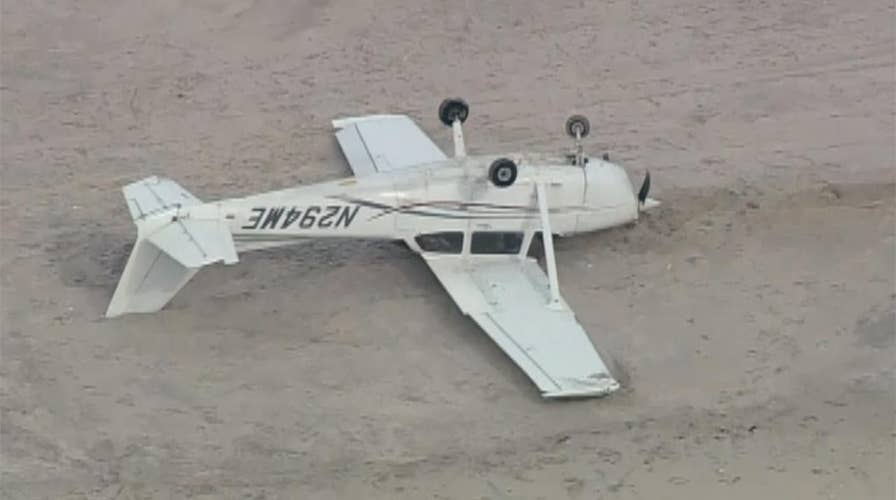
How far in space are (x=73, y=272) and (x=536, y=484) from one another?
523 centimetres

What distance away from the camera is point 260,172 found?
1638 cm

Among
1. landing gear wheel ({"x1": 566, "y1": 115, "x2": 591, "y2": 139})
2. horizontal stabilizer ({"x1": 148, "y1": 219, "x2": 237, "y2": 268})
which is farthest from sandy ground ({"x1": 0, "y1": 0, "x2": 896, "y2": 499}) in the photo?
landing gear wheel ({"x1": 566, "y1": 115, "x2": 591, "y2": 139})

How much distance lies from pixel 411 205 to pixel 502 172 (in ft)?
2.91

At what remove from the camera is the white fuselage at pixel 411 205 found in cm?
1400

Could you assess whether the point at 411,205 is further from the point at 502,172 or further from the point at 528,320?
the point at 528,320

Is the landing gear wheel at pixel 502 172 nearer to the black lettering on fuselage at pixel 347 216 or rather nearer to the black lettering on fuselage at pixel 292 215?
the black lettering on fuselage at pixel 347 216

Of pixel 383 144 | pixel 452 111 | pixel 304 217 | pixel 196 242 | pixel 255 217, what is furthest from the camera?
pixel 383 144

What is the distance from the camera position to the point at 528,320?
1362 centimetres

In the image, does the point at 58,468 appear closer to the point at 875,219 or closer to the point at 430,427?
the point at 430,427

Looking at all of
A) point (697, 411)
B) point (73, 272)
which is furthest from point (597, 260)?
point (73, 272)

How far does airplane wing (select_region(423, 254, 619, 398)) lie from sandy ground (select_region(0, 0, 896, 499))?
217mm

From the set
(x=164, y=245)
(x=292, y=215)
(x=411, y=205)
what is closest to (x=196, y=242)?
(x=164, y=245)

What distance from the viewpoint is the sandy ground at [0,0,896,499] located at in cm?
1256

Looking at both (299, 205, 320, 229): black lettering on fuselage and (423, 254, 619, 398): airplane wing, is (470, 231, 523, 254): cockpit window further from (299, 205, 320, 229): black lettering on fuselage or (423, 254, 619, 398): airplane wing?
(299, 205, 320, 229): black lettering on fuselage
